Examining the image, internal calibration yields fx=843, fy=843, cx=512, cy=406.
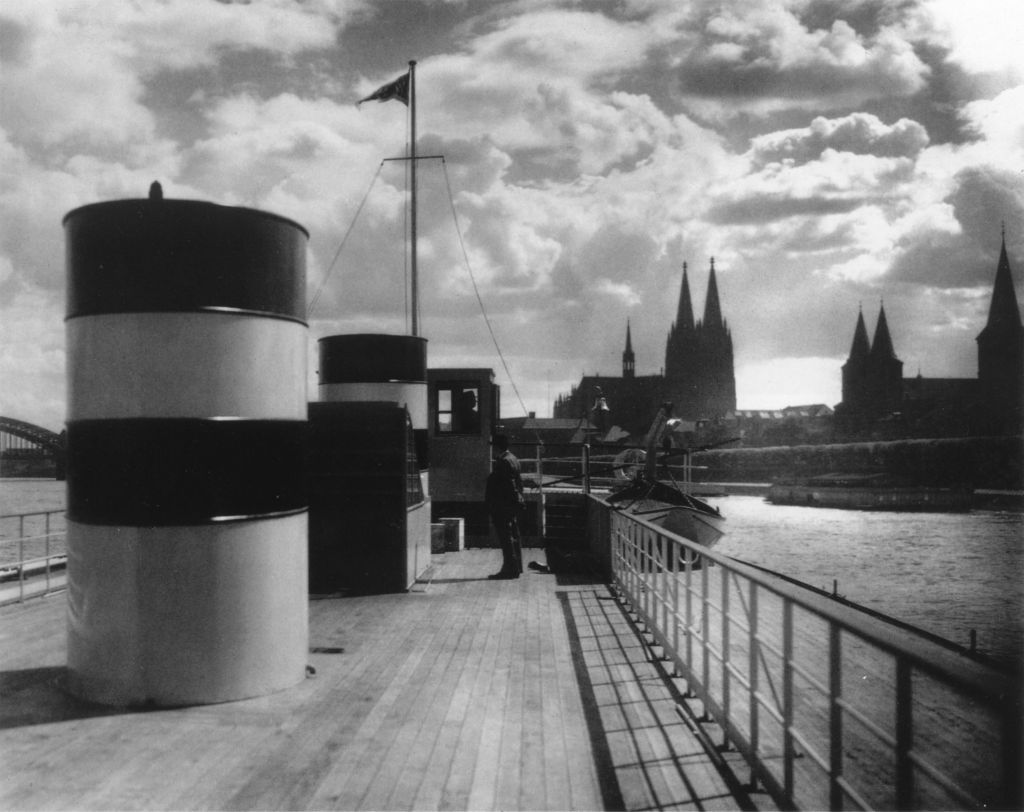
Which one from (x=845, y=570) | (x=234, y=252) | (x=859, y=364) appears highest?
(x=859, y=364)

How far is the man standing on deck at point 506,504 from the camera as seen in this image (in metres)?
11.1

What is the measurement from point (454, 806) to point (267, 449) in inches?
112

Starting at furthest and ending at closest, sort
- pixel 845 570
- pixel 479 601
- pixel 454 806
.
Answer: pixel 845 570 < pixel 479 601 < pixel 454 806

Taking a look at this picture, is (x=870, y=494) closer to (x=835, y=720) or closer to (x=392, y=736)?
(x=392, y=736)

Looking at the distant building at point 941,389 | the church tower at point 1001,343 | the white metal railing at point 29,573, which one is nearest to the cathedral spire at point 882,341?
the distant building at point 941,389

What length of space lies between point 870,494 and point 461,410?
6385cm

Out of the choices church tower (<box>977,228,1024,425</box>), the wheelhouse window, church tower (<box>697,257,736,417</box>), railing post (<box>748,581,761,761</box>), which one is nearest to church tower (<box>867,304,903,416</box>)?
church tower (<box>977,228,1024,425</box>)

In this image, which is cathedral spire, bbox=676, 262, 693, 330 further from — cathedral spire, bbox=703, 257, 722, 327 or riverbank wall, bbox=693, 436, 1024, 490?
riverbank wall, bbox=693, 436, 1024, 490

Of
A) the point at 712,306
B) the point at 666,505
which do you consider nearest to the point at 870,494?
the point at 666,505

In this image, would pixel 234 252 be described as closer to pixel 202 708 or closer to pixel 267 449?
pixel 267 449

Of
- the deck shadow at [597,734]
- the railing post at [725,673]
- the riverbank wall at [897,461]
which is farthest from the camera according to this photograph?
the riverbank wall at [897,461]

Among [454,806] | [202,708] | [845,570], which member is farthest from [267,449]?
[845,570]

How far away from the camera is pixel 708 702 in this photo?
525 centimetres

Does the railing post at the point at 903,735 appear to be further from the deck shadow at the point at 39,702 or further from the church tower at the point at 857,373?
the church tower at the point at 857,373
